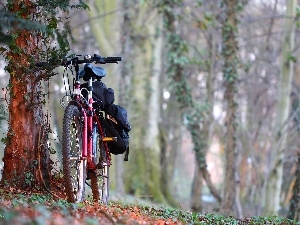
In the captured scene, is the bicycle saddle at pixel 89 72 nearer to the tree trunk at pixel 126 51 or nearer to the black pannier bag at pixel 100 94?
the black pannier bag at pixel 100 94

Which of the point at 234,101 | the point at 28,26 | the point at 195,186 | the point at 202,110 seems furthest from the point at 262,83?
the point at 28,26

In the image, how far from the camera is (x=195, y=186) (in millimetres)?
23719

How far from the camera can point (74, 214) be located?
5945 mm

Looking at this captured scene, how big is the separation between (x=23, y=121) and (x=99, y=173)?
1.20m

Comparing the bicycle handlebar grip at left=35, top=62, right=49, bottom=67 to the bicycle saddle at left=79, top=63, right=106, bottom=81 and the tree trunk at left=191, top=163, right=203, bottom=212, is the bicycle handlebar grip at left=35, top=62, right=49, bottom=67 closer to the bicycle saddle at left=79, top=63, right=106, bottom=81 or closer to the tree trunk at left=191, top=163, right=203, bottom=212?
the bicycle saddle at left=79, top=63, right=106, bottom=81

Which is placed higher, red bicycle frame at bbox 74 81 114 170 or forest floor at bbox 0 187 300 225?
red bicycle frame at bbox 74 81 114 170

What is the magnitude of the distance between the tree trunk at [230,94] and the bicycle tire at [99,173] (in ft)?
29.5

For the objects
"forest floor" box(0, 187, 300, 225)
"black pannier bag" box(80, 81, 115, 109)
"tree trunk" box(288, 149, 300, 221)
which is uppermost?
"black pannier bag" box(80, 81, 115, 109)

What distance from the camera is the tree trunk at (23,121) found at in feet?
27.3

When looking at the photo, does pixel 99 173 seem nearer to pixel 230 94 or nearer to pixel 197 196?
pixel 230 94

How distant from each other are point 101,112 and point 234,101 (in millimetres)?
9946

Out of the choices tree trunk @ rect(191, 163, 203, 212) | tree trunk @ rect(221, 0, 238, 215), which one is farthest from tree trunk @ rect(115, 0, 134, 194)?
tree trunk @ rect(221, 0, 238, 215)

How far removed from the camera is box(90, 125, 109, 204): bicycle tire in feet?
26.5

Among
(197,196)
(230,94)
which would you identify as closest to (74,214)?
(230,94)
